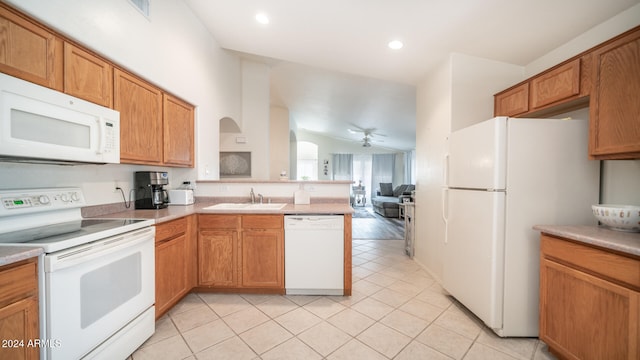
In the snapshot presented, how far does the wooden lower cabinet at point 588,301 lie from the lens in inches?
46.5

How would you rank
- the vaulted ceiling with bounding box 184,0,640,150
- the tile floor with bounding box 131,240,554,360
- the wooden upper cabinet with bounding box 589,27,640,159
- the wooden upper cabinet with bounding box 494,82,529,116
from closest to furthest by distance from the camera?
the wooden upper cabinet with bounding box 589,27,640,159, the tile floor with bounding box 131,240,554,360, the vaulted ceiling with bounding box 184,0,640,150, the wooden upper cabinet with bounding box 494,82,529,116

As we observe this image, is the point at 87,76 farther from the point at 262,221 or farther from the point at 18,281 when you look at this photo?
the point at 262,221

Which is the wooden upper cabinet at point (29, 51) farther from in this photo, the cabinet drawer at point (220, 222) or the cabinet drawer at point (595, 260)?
the cabinet drawer at point (595, 260)

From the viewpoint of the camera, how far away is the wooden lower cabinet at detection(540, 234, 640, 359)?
118cm

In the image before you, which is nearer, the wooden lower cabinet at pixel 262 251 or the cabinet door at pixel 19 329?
the cabinet door at pixel 19 329

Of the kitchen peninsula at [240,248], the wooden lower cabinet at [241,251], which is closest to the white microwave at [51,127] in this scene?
the kitchen peninsula at [240,248]

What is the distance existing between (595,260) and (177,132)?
3.39m

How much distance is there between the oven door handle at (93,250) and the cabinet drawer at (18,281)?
48 mm

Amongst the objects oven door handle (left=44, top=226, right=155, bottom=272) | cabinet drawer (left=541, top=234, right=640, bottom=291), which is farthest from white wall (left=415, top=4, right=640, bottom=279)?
oven door handle (left=44, top=226, right=155, bottom=272)

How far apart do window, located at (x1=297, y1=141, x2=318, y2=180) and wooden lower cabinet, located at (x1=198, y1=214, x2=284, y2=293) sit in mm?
8206

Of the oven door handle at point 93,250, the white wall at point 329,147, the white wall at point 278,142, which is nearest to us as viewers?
the oven door handle at point 93,250

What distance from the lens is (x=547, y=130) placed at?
1751 millimetres

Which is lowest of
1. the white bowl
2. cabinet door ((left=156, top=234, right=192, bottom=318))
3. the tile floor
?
the tile floor

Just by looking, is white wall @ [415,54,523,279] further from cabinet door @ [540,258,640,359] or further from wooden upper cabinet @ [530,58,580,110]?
cabinet door @ [540,258,640,359]
